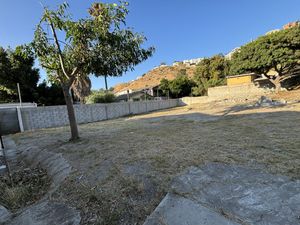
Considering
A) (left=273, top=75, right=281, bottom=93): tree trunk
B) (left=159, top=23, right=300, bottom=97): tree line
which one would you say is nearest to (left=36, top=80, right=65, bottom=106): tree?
(left=159, top=23, right=300, bottom=97): tree line

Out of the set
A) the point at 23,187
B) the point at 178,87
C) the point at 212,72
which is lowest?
the point at 23,187

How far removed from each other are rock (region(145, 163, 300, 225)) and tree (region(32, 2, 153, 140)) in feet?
12.6

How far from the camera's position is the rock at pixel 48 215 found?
193 centimetres

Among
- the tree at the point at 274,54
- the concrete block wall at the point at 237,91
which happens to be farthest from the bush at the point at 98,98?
the concrete block wall at the point at 237,91

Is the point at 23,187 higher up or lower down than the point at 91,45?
lower down

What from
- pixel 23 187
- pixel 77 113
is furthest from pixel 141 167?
pixel 77 113

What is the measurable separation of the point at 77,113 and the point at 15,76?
851cm

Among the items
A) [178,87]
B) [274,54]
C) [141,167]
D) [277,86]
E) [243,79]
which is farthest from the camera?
[178,87]

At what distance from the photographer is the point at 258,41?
1650 cm

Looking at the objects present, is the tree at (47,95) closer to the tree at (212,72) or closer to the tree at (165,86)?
the tree at (165,86)

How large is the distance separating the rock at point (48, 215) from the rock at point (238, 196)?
2.89 feet

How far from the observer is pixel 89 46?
193 inches

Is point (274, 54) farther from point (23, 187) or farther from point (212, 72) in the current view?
point (23, 187)

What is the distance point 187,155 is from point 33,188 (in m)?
2.64
